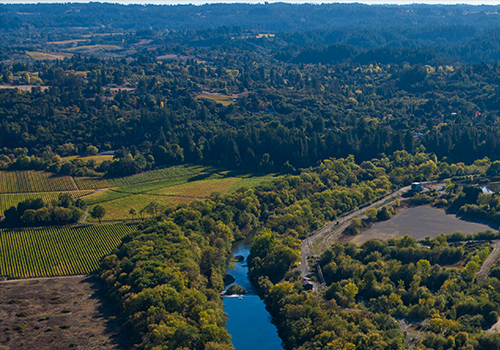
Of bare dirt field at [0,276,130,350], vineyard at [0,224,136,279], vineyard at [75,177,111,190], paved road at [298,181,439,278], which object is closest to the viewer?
bare dirt field at [0,276,130,350]

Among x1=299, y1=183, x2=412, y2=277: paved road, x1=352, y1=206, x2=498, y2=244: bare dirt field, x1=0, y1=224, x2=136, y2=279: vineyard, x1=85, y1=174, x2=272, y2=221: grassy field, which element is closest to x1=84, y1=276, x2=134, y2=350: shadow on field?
x1=0, y1=224, x2=136, y2=279: vineyard

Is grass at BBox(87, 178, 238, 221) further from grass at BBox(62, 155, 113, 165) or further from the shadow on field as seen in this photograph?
the shadow on field

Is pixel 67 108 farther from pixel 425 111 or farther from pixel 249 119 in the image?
pixel 425 111

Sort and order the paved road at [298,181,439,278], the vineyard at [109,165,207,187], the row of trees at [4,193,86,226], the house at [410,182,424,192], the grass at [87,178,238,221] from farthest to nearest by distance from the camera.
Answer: the vineyard at [109,165,207,187], the house at [410,182,424,192], the grass at [87,178,238,221], the row of trees at [4,193,86,226], the paved road at [298,181,439,278]

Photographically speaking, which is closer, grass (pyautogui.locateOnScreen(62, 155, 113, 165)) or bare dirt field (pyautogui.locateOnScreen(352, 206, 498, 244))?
bare dirt field (pyautogui.locateOnScreen(352, 206, 498, 244))

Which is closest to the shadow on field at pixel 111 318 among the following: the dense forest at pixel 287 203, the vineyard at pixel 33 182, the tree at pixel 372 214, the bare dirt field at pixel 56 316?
the bare dirt field at pixel 56 316


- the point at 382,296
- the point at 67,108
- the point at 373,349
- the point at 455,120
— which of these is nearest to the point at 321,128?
the point at 455,120
